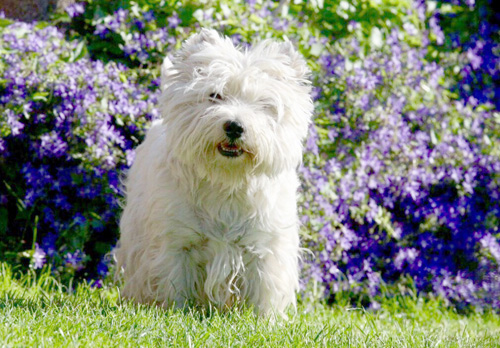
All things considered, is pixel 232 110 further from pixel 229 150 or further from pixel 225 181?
pixel 225 181

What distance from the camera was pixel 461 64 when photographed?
7.34m

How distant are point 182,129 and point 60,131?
161cm

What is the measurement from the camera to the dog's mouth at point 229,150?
3701 millimetres

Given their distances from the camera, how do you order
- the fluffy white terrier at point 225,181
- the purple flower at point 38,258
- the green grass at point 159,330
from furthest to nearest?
the purple flower at point 38,258 < the fluffy white terrier at point 225,181 < the green grass at point 159,330

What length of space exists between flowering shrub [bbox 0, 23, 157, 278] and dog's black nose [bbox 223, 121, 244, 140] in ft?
5.41

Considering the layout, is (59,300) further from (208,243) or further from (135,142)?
(135,142)

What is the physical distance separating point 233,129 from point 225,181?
30 cm

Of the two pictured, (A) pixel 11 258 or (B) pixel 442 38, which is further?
(B) pixel 442 38

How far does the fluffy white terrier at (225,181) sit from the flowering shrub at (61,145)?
109 centimetres

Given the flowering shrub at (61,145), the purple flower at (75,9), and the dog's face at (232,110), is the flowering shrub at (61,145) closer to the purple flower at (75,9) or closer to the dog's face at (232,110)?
the purple flower at (75,9)

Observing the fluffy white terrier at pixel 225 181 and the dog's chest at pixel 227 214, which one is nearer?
the fluffy white terrier at pixel 225 181

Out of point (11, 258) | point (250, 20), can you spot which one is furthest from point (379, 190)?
point (11, 258)

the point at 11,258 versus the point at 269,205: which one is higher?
the point at 269,205

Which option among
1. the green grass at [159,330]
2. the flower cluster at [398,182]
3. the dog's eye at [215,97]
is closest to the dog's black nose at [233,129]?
the dog's eye at [215,97]
